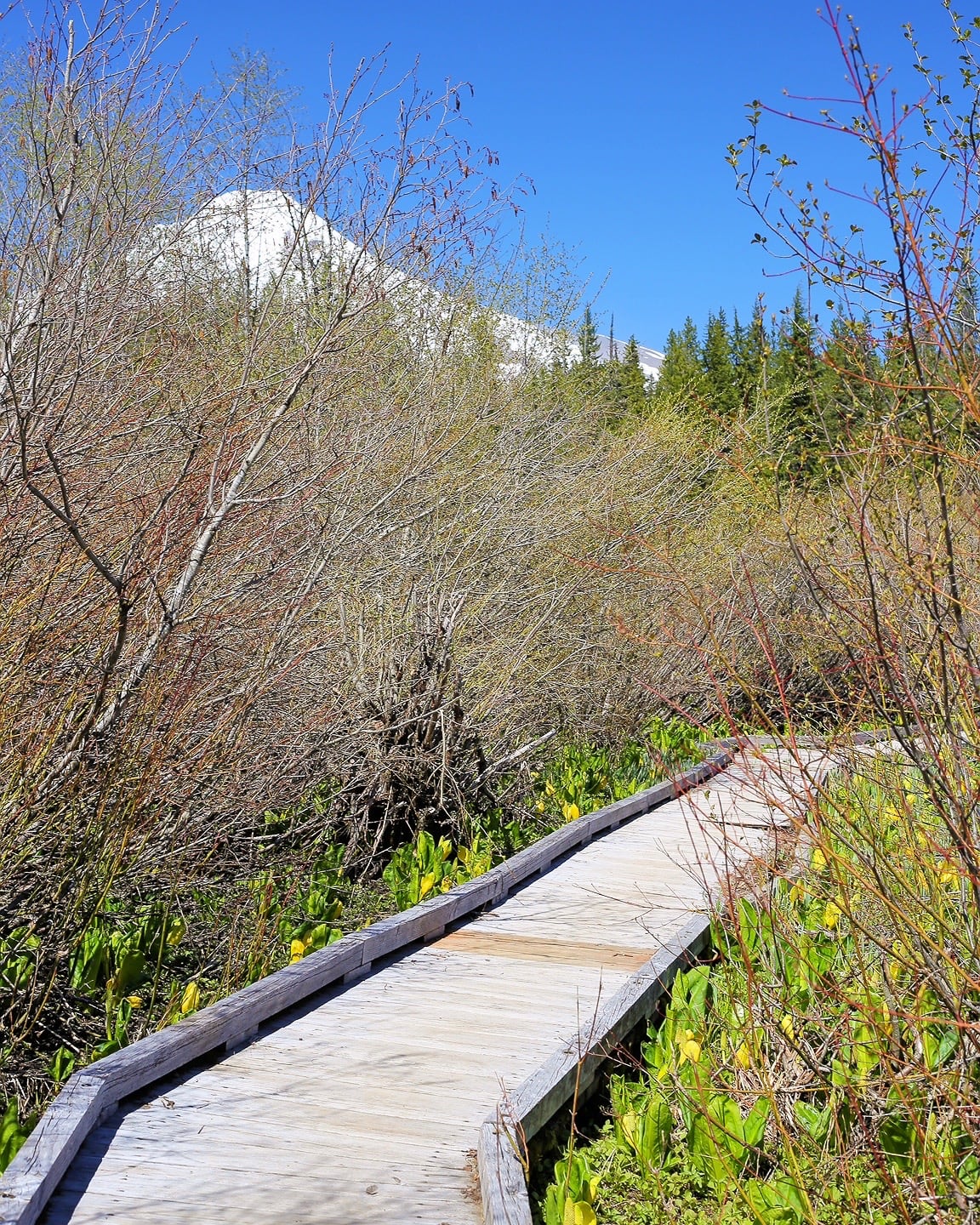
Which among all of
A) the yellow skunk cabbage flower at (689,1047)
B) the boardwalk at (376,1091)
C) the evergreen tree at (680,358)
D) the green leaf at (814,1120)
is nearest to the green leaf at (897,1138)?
the green leaf at (814,1120)

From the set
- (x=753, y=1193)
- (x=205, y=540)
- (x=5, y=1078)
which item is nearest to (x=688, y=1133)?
(x=753, y=1193)

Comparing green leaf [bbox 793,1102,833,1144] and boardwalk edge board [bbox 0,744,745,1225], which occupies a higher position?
boardwalk edge board [bbox 0,744,745,1225]

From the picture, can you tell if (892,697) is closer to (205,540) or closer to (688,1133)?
(688,1133)

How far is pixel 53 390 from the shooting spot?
562 centimetres

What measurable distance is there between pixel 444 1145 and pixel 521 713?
660 centimetres

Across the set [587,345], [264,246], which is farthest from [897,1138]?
[587,345]

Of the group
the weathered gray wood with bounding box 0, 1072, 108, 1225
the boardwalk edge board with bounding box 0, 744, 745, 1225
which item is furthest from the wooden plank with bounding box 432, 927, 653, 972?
the weathered gray wood with bounding box 0, 1072, 108, 1225

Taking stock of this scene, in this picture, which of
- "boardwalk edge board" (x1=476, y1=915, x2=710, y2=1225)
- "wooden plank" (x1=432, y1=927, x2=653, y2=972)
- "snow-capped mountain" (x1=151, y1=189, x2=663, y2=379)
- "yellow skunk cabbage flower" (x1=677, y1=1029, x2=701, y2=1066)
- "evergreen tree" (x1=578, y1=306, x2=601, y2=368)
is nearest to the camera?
"boardwalk edge board" (x1=476, y1=915, x2=710, y2=1225)

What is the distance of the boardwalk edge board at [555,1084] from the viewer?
3.54m

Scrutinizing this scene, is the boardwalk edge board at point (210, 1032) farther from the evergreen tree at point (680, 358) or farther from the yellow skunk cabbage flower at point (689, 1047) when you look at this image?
the evergreen tree at point (680, 358)

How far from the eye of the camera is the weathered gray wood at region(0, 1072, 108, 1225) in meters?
3.25

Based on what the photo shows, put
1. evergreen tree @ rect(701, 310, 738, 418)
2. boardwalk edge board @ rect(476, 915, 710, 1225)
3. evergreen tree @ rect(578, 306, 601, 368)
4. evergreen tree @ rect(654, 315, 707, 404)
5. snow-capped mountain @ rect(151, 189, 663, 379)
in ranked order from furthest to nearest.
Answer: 1. evergreen tree @ rect(701, 310, 738, 418)
2. evergreen tree @ rect(654, 315, 707, 404)
3. evergreen tree @ rect(578, 306, 601, 368)
4. snow-capped mountain @ rect(151, 189, 663, 379)
5. boardwalk edge board @ rect(476, 915, 710, 1225)

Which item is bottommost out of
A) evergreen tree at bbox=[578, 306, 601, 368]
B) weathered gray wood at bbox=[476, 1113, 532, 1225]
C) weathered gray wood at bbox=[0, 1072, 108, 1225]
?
weathered gray wood at bbox=[476, 1113, 532, 1225]

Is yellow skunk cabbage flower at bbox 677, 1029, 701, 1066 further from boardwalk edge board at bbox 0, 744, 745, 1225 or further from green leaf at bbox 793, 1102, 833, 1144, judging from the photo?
boardwalk edge board at bbox 0, 744, 745, 1225
